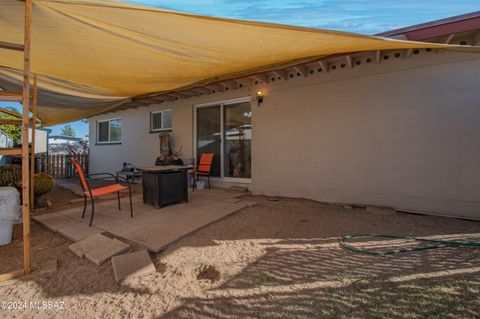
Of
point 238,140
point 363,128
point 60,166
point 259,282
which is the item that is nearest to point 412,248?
point 259,282

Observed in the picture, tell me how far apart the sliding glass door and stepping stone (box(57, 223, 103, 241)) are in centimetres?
330

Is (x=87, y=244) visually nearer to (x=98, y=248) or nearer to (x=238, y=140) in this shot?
(x=98, y=248)

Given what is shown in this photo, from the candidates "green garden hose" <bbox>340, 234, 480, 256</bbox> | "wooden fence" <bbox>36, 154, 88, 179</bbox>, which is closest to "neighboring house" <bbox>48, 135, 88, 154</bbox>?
"wooden fence" <bbox>36, 154, 88, 179</bbox>

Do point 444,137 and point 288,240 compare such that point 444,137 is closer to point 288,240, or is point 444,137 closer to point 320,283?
point 288,240

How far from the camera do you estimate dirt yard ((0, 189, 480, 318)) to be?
1.48 m

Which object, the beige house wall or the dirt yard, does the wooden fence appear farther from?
the beige house wall

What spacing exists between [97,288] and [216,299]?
96 centimetres

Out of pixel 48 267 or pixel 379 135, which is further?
pixel 379 135

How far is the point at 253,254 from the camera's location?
2.28 m

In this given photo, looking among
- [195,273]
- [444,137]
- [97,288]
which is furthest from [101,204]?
[444,137]

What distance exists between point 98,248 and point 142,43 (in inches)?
88.0

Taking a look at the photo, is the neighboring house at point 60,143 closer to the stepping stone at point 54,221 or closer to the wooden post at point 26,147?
the stepping stone at point 54,221

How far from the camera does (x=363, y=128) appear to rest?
157 inches

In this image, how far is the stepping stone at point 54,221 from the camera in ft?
9.89
